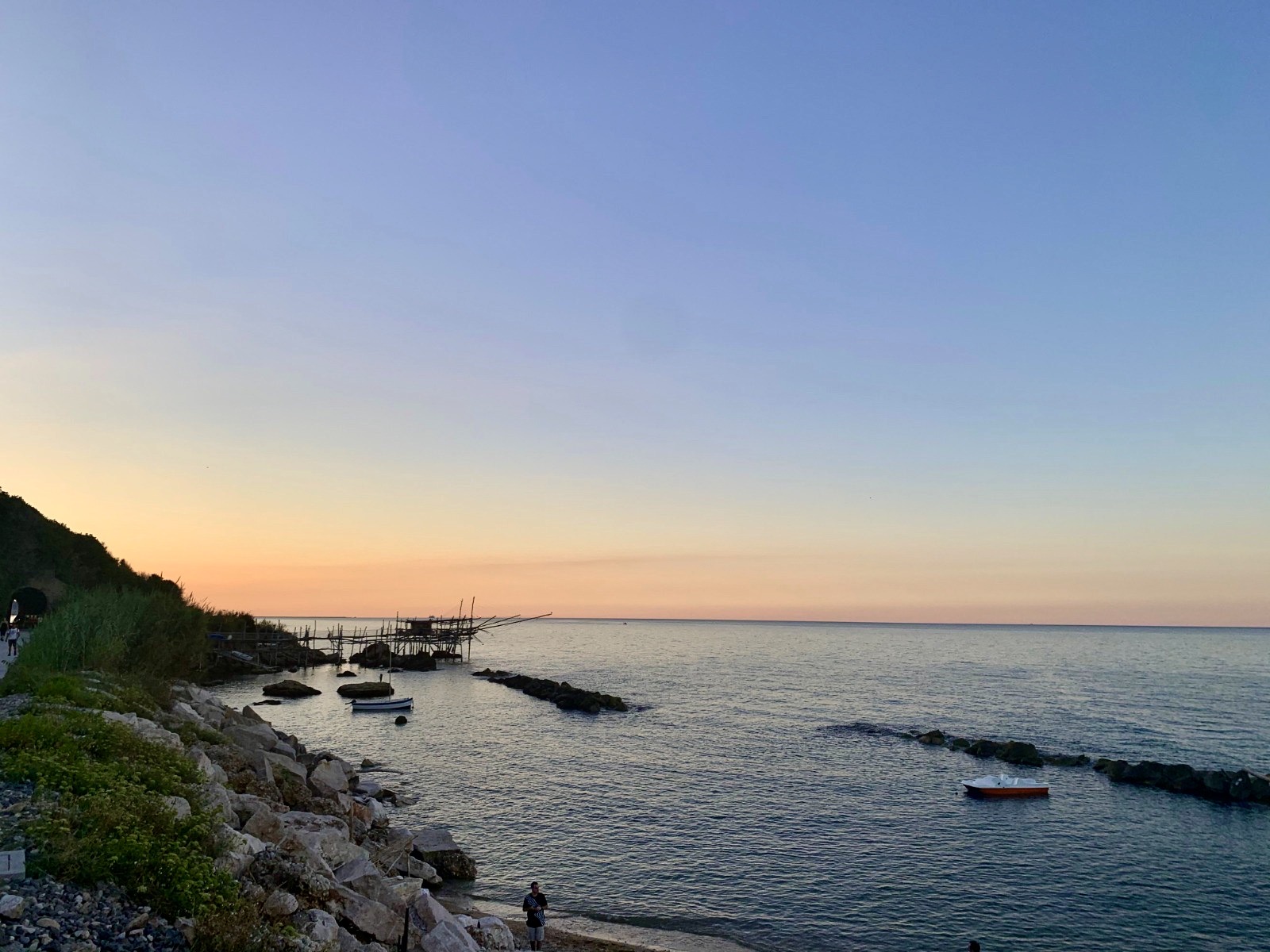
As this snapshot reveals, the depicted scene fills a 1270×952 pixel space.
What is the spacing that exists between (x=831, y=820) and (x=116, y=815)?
107 feet

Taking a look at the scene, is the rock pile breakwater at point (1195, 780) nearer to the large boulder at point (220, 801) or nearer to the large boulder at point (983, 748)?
the large boulder at point (983, 748)

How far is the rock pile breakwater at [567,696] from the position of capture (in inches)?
2857

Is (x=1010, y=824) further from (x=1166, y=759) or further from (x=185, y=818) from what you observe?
(x=185, y=818)

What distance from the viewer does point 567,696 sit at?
75.9m

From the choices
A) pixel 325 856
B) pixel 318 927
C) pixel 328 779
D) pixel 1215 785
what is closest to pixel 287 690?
pixel 328 779

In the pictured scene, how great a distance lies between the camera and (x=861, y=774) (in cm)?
4612

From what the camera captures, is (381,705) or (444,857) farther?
(381,705)

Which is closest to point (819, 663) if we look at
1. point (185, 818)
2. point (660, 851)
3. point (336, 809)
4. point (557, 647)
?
point (557, 647)

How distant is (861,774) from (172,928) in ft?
142

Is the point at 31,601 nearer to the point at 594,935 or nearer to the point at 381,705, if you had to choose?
the point at 381,705

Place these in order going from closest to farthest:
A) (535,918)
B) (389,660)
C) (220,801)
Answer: (220,801)
(535,918)
(389,660)

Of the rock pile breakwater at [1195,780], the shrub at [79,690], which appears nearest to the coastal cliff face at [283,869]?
the shrub at [79,690]

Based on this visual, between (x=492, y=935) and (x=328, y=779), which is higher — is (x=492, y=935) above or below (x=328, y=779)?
below

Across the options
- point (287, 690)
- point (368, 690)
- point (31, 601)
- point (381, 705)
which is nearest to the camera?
point (31, 601)
